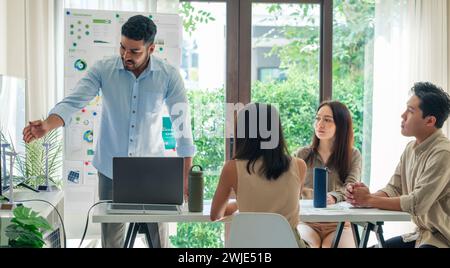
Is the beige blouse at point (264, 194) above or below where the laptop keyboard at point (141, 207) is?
above

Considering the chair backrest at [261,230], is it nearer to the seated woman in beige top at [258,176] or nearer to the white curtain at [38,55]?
the seated woman in beige top at [258,176]

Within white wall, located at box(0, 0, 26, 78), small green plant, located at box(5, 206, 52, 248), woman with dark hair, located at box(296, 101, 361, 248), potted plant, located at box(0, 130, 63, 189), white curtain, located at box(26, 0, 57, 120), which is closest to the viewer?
small green plant, located at box(5, 206, 52, 248)

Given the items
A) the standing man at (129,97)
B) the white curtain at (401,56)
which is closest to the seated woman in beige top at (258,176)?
the standing man at (129,97)

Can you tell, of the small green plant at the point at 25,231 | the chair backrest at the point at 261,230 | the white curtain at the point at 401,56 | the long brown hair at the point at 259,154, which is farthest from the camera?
the white curtain at the point at 401,56

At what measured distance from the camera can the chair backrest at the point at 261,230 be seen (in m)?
1.93

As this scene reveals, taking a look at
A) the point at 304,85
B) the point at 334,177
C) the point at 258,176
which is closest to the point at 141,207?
the point at 258,176

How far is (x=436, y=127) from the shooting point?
2.71 metres

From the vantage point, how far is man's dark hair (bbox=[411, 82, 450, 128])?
271 centimetres

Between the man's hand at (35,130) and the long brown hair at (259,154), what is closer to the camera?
the long brown hair at (259,154)

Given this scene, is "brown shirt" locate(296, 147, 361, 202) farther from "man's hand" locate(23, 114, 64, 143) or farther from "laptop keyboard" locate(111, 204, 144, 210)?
"man's hand" locate(23, 114, 64, 143)

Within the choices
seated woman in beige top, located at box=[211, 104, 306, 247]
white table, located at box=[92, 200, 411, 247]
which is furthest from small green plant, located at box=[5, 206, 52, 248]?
seated woman in beige top, located at box=[211, 104, 306, 247]

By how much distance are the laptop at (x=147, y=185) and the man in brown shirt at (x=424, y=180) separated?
0.86 m

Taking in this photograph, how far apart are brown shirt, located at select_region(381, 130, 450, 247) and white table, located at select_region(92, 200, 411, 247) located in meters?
0.09

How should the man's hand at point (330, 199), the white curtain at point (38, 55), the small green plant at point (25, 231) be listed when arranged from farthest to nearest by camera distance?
the white curtain at point (38, 55)
the man's hand at point (330, 199)
the small green plant at point (25, 231)
